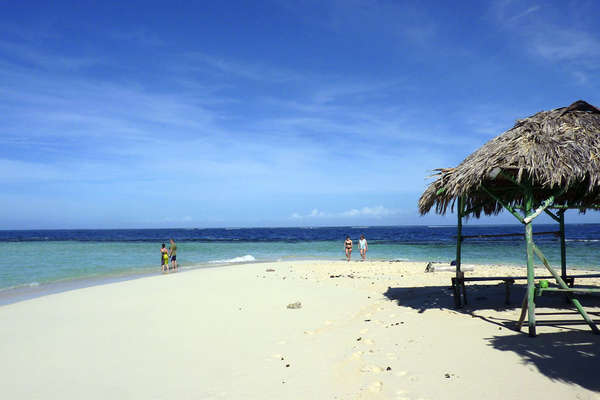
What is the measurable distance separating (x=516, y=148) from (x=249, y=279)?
448 inches

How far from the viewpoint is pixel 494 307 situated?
941cm

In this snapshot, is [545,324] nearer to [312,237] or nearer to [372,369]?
[372,369]

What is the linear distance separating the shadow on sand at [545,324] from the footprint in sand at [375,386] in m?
2.23

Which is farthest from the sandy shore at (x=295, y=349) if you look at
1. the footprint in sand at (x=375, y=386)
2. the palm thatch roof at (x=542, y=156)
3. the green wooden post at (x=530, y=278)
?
the palm thatch roof at (x=542, y=156)

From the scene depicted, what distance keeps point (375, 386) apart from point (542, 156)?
503 centimetres

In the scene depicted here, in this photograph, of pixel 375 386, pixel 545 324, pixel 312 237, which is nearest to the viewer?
pixel 375 386

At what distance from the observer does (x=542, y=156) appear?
695 cm

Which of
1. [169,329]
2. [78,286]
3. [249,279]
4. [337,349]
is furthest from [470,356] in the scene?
[78,286]

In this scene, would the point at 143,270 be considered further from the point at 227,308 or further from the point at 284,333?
the point at 284,333

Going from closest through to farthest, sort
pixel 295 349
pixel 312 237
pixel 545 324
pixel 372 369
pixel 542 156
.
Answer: pixel 372 369
pixel 295 349
pixel 542 156
pixel 545 324
pixel 312 237

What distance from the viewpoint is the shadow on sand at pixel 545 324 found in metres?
5.29

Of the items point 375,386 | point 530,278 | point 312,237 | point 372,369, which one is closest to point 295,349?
point 372,369

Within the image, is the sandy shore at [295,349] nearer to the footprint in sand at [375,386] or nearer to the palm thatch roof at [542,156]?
the footprint in sand at [375,386]

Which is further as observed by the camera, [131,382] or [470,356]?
[470,356]
